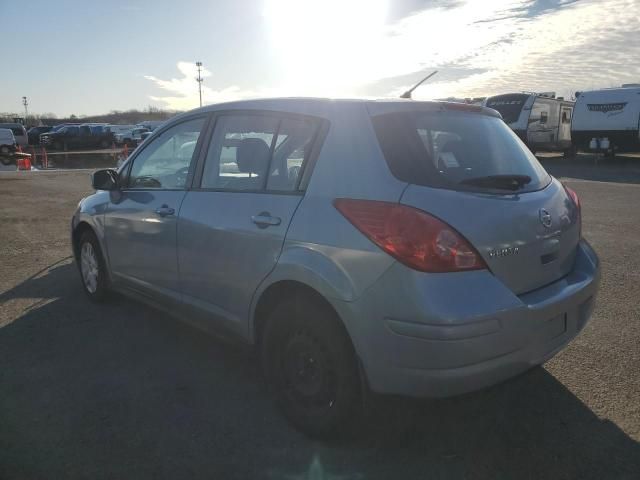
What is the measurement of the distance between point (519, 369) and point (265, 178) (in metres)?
1.68

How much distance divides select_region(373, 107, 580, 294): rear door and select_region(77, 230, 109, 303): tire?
10.1ft

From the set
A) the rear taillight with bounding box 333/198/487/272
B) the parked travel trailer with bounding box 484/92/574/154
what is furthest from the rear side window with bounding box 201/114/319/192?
the parked travel trailer with bounding box 484/92/574/154

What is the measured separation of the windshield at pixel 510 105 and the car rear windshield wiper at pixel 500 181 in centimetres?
2137

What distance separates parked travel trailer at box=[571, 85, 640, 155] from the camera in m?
20.7

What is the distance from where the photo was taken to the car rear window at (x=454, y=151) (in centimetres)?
259

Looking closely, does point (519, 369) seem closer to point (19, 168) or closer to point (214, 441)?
point (214, 441)

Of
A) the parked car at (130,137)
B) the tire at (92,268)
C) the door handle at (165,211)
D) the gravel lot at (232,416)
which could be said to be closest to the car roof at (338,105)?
the door handle at (165,211)

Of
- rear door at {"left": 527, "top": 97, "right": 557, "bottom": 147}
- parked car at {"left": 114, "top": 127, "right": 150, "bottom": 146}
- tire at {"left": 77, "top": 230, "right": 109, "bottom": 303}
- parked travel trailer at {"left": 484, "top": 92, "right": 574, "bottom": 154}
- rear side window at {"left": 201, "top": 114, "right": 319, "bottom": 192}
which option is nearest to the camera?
rear side window at {"left": 201, "top": 114, "right": 319, "bottom": 192}

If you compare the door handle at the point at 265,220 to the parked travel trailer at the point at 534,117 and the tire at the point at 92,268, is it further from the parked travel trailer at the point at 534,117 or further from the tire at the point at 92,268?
the parked travel trailer at the point at 534,117

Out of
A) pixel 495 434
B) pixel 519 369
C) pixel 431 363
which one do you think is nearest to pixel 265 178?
pixel 431 363

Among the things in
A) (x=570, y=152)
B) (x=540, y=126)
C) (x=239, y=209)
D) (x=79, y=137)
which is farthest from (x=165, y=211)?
(x=79, y=137)

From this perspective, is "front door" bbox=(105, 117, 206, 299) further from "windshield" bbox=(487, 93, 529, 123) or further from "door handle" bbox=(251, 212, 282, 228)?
"windshield" bbox=(487, 93, 529, 123)

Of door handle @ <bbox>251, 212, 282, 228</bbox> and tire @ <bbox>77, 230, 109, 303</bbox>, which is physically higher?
door handle @ <bbox>251, 212, 282, 228</bbox>

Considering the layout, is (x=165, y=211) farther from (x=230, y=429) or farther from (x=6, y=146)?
(x=6, y=146)
